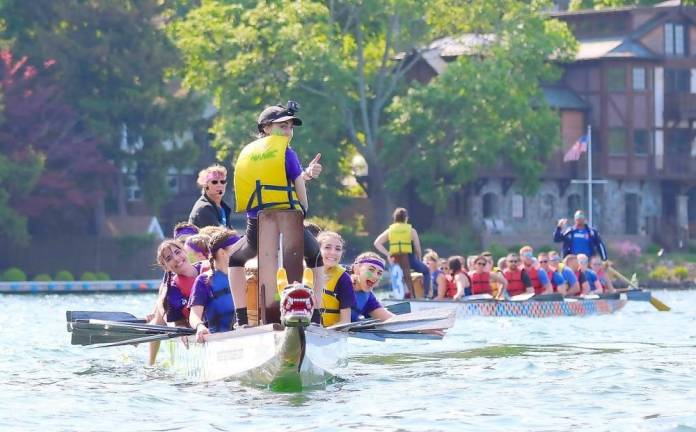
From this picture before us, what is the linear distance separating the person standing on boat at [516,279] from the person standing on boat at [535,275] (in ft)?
0.49

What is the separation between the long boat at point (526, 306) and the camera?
30.5 metres

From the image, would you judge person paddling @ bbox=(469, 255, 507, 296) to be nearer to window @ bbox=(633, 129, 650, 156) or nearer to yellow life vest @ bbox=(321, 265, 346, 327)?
yellow life vest @ bbox=(321, 265, 346, 327)

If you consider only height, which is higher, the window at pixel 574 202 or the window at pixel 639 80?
the window at pixel 639 80

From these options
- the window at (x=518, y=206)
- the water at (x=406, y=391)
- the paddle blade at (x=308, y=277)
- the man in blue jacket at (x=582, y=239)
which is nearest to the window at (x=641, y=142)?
the window at (x=518, y=206)

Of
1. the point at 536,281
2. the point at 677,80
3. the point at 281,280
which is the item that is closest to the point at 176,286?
the point at 281,280

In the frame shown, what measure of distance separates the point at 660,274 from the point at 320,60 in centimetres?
1393

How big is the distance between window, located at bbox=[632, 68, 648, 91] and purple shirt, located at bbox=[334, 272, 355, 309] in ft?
182

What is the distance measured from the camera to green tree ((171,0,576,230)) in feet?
200

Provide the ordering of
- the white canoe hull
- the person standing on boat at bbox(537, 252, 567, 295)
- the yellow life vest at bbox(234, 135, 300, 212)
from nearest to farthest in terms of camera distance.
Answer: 1. the white canoe hull
2. the yellow life vest at bbox(234, 135, 300, 212)
3. the person standing on boat at bbox(537, 252, 567, 295)

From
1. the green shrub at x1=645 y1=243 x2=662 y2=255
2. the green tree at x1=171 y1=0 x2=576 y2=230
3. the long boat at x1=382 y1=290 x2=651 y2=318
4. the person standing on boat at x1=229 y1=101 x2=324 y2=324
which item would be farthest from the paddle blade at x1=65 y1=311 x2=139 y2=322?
the green shrub at x1=645 y1=243 x2=662 y2=255

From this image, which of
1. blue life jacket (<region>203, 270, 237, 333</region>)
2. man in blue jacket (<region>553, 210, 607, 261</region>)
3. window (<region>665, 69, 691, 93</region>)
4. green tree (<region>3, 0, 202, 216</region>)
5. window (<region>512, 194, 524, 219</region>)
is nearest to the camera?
blue life jacket (<region>203, 270, 237, 333</region>)

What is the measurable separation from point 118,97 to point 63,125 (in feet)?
6.85

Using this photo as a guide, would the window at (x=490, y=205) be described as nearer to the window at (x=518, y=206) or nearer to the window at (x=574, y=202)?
the window at (x=518, y=206)

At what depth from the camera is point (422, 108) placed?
204 feet
